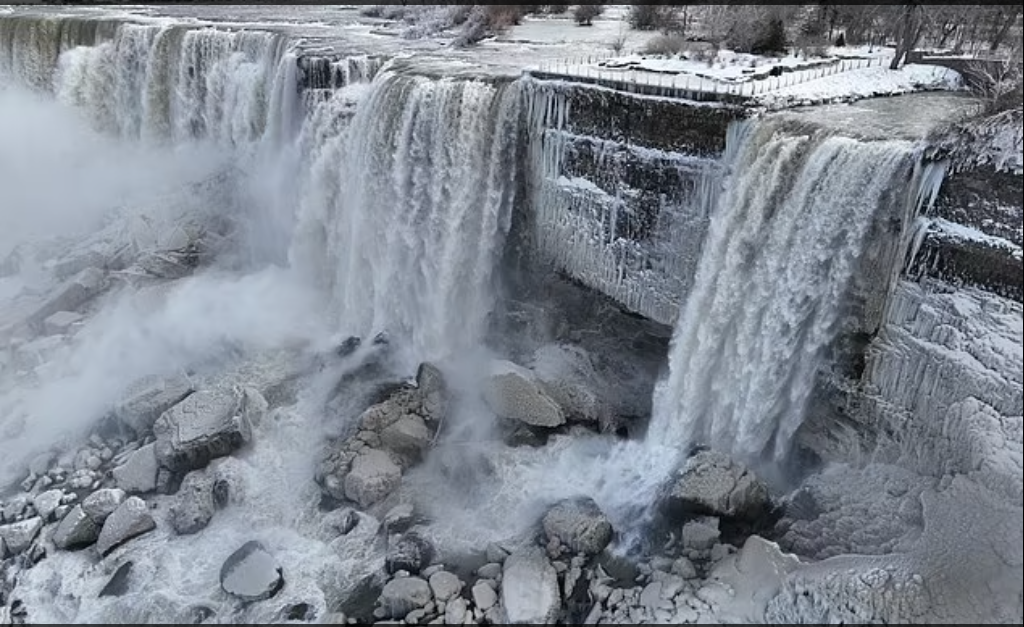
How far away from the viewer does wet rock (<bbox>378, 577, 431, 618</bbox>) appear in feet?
36.4

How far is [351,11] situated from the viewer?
111ft

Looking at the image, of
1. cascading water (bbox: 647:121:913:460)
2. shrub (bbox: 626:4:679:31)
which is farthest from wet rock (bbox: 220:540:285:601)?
shrub (bbox: 626:4:679:31)

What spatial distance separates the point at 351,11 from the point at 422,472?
85.2 feet

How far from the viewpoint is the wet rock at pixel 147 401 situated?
15.3 metres

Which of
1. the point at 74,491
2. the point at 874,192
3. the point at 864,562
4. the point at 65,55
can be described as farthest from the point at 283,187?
the point at 864,562

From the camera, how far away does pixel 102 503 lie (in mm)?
13297

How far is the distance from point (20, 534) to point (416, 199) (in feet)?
30.9

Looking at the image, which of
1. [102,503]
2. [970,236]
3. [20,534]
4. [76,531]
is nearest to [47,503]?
[20,534]

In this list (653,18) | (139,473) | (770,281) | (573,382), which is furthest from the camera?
(653,18)

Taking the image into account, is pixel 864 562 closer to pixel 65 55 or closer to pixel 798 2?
pixel 798 2

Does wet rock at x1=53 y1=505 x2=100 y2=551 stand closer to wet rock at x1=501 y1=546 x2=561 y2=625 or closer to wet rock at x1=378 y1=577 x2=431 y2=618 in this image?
wet rock at x1=378 y1=577 x2=431 y2=618

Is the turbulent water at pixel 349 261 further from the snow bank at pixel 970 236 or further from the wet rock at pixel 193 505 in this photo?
the snow bank at pixel 970 236

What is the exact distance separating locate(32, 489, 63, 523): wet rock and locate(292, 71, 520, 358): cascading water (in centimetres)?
683

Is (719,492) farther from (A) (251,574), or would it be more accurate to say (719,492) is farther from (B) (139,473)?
(B) (139,473)
